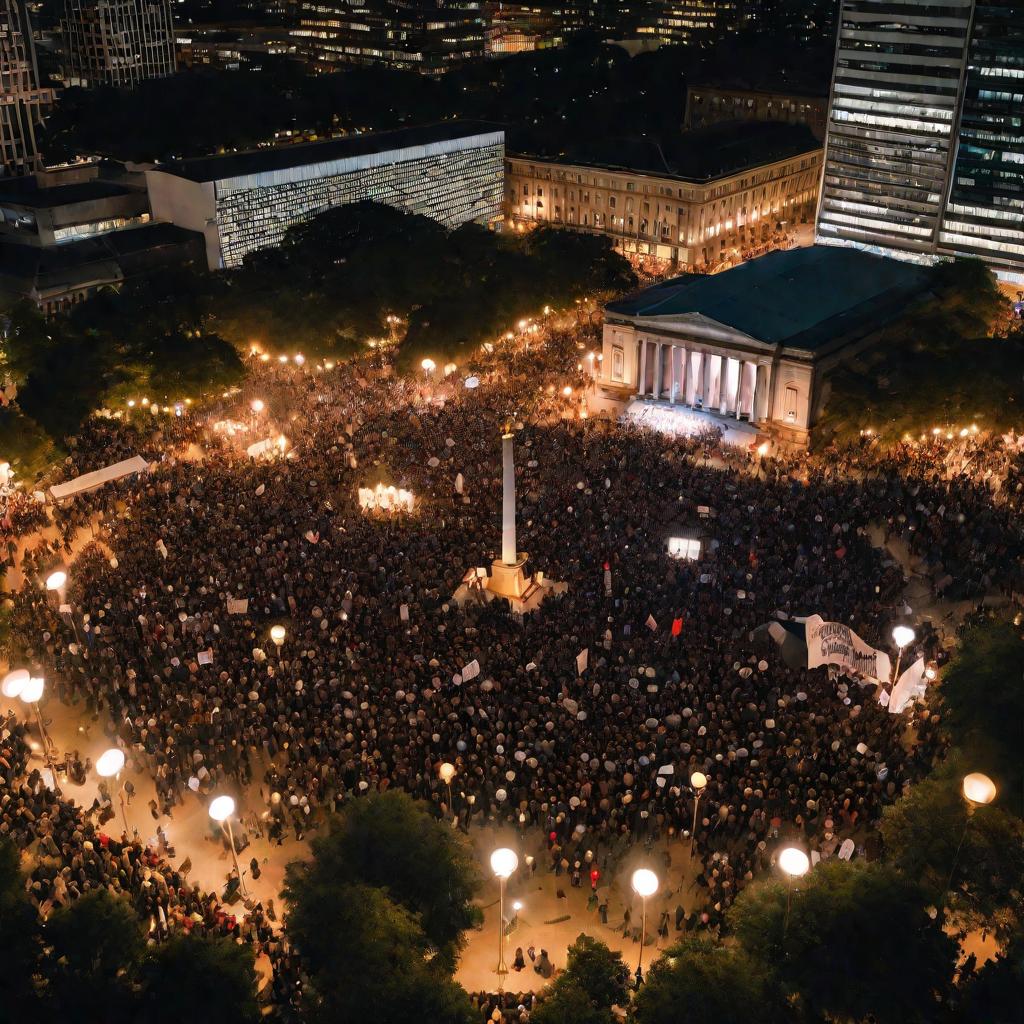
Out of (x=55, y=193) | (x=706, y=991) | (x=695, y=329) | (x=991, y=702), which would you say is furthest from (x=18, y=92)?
(x=706, y=991)

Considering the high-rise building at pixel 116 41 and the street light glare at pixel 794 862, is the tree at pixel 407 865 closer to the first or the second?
the street light glare at pixel 794 862

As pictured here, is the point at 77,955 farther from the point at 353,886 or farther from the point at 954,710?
the point at 954,710

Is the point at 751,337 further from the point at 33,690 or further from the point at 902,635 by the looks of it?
the point at 33,690

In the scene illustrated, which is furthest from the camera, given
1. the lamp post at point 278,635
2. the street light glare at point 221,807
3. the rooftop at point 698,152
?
the rooftop at point 698,152

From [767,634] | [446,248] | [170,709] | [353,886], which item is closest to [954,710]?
[767,634]

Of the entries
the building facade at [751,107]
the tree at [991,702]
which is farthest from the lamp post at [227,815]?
the building facade at [751,107]

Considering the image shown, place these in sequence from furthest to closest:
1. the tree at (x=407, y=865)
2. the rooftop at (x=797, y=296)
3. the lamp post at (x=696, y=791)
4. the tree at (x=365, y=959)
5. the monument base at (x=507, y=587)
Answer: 1. the rooftop at (x=797, y=296)
2. the monument base at (x=507, y=587)
3. the lamp post at (x=696, y=791)
4. the tree at (x=407, y=865)
5. the tree at (x=365, y=959)

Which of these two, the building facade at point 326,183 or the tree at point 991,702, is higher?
the tree at point 991,702
